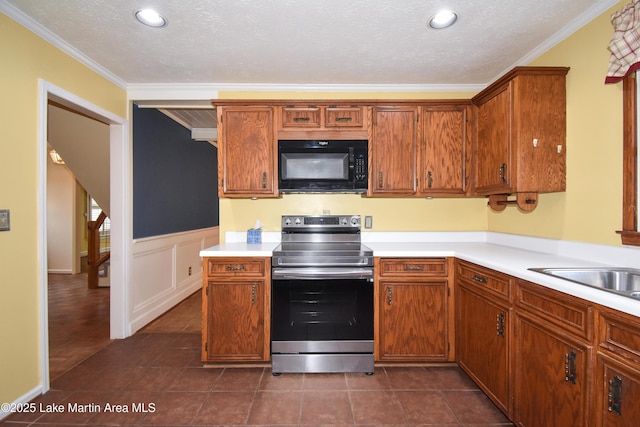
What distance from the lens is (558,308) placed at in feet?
4.43

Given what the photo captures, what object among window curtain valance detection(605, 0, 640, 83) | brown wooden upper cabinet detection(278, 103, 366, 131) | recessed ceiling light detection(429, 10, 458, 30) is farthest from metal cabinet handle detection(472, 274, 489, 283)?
recessed ceiling light detection(429, 10, 458, 30)

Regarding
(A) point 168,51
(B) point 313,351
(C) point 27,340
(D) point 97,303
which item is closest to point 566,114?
(B) point 313,351

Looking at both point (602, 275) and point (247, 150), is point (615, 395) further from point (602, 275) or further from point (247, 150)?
point (247, 150)

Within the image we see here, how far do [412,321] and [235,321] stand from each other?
1.37 metres

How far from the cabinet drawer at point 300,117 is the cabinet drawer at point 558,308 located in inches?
74.8

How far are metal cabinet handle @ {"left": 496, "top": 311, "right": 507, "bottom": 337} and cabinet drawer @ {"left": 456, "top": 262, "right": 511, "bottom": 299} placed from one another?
4.6 inches

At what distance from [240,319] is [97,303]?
111 inches

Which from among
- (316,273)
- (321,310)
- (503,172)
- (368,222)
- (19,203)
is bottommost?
(321,310)

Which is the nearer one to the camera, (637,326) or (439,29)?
(637,326)

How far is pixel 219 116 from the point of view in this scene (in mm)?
2611

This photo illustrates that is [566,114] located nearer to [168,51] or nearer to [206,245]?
[168,51]

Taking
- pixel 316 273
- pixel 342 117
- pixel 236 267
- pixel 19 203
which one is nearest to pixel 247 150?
pixel 342 117

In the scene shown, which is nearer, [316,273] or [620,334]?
[620,334]

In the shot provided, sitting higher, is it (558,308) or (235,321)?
(558,308)
